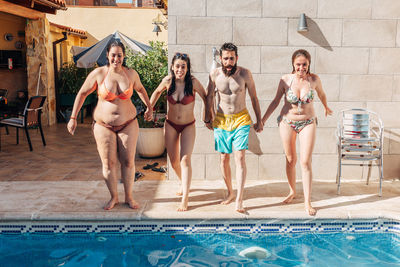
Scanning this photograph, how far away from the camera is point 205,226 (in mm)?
3809

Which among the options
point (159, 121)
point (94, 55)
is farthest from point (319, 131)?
point (94, 55)

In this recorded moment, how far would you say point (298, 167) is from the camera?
17.2 ft

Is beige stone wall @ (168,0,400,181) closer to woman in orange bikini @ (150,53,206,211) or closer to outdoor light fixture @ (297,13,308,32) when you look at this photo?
outdoor light fixture @ (297,13,308,32)

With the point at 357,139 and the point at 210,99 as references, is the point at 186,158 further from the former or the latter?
the point at 357,139

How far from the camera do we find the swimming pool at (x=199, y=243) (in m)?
3.41

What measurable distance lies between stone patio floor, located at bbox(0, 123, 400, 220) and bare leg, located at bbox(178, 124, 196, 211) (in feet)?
0.43

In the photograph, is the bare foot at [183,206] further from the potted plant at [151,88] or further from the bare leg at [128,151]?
the potted plant at [151,88]

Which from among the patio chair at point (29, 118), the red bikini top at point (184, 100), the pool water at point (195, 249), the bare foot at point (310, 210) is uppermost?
the red bikini top at point (184, 100)

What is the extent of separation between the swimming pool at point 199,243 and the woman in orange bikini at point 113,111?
1.36ft

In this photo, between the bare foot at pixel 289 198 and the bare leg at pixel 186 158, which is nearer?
the bare leg at pixel 186 158

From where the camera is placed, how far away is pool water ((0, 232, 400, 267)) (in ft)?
11.1

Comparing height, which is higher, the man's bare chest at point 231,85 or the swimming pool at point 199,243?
the man's bare chest at point 231,85

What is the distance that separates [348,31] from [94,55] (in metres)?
7.08

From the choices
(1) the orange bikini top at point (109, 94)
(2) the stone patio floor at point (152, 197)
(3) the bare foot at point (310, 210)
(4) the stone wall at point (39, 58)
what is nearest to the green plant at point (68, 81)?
(4) the stone wall at point (39, 58)
